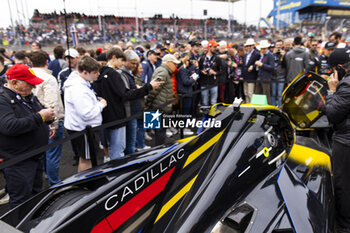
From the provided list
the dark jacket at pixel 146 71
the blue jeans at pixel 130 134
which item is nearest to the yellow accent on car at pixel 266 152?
the blue jeans at pixel 130 134

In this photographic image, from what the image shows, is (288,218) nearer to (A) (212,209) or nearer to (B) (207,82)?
(A) (212,209)

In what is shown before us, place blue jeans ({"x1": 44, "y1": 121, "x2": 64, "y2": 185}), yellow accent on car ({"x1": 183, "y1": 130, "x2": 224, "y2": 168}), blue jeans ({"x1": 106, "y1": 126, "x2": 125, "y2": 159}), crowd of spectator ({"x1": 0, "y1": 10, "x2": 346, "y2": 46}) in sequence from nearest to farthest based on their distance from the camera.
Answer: yellow accent on car ({"x1": 183, "y1": 130, "x2": 224, "y2": 168})
blue jeans ({"x1": 44, "y1": 121, "x2": 64, "y2": 185})
blue jeans ({"x1": 106, "y1": 126, "x2": 125, "y2": 159})
crowd of spectator ({"x1": 0, "y1": 10, "x2": 346, "y2": 46})

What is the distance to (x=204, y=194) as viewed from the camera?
1.54 metres

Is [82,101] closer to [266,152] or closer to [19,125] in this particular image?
[19,125]

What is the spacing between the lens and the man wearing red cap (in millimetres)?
2326

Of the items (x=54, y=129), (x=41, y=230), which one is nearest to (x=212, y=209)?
(x=41, y=230)

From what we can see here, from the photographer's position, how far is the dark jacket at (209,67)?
245 inches

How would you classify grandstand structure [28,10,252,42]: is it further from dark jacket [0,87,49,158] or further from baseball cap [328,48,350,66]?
dark jacket [0,87,49,158]

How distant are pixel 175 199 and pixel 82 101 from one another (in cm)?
186

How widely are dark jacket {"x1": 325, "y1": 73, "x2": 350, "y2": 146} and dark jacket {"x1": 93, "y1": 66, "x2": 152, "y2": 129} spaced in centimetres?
245

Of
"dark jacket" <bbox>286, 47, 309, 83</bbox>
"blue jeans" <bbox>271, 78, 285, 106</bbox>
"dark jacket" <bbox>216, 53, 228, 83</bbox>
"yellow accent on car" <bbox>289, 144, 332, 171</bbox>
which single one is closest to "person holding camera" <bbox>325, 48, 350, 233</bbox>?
"yellow accent on car" <bbox>289, 144, 332, 171</bbox>

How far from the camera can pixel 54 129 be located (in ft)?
11.3

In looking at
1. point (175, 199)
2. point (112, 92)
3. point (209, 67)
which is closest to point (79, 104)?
point (112, 92)

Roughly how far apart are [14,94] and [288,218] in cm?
261
